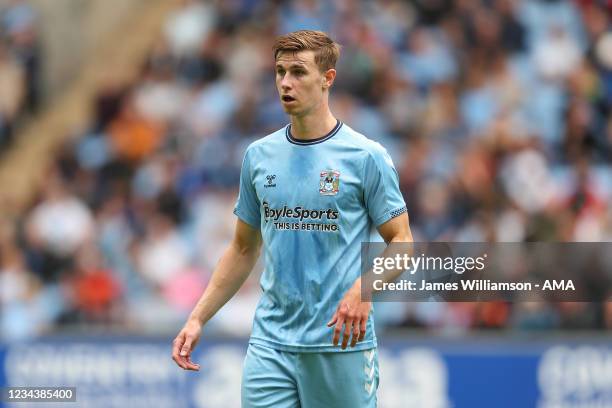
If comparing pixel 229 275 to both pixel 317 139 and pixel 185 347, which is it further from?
pixel 317 139

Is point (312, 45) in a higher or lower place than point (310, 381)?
higher

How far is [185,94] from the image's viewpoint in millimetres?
14422

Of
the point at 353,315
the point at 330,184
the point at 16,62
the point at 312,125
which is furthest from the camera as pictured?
the point at 16,62

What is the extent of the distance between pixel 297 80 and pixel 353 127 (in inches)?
295

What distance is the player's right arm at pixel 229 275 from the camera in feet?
19.2

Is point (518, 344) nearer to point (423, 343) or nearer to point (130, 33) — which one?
point (423, 343)

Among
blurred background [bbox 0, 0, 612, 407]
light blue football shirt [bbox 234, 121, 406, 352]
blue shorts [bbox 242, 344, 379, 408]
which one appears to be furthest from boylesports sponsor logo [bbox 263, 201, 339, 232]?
blurred background [bbox 0, 0, 612, 407]

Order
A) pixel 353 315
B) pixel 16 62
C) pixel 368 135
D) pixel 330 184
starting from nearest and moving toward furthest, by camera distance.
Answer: pixel 353 315, pixel 330 184, pixel 368 135, pixel 16 62

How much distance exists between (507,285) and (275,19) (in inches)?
307

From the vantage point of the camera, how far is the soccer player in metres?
5.61

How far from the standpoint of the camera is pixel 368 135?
13031mm

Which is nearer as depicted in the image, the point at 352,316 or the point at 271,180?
the point at 352,316

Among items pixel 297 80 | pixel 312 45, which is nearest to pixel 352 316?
pixel 297 80

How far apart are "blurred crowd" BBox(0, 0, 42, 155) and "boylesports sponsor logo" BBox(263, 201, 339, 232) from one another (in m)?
Result: 10.5
